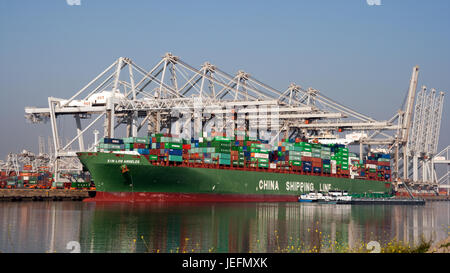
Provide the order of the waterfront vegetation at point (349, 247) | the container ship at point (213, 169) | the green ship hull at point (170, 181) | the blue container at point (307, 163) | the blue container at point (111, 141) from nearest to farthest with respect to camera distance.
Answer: the waterfront vegetation at point (349, 247), the green ship hull at point (170, 181), the container ship at point (213, 169), the blue container at point (111, 141), the blue container at point (307, 163)

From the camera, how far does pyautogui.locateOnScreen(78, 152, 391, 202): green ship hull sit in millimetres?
53000

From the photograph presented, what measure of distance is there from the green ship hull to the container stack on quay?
1451 mm

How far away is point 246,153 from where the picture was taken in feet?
210

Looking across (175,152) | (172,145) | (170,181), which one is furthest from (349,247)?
(172,145)

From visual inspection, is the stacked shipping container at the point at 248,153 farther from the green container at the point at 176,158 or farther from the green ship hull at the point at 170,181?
the green ship hull at the point at 170,181

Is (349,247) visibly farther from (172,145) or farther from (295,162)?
(295,162)

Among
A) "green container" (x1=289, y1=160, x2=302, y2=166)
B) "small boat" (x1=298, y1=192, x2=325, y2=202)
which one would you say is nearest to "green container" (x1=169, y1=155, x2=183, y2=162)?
"green container" (x1=289, y1=160, x2=302, y2=166)

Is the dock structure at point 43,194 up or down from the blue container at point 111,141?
down

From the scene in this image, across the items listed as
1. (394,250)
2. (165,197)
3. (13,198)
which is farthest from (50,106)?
(394,250)

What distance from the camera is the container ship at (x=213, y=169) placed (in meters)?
53.4

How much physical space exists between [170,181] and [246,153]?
513 inches

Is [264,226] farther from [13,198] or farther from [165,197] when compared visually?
[13,198]

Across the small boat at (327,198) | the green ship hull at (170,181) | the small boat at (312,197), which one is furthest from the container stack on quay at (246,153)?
the small boat at (327,198)

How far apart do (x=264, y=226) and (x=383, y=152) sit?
66.8m
